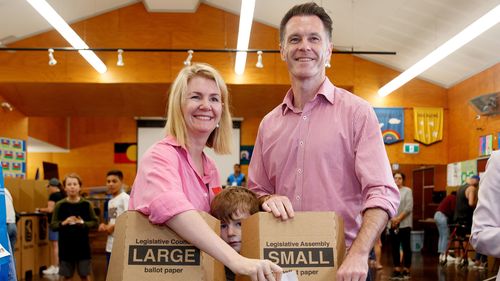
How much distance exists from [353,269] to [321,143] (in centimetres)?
51

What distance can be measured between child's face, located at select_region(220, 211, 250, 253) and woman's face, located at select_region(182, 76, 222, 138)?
1.03 ft

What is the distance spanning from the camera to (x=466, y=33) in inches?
329

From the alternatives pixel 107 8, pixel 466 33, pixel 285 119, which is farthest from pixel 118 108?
pixel 285 119

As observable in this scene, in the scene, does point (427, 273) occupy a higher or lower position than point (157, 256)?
lower

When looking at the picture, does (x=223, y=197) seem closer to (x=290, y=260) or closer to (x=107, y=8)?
(x=290, y=260)

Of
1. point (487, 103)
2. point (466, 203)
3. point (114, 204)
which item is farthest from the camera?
point (487, 103)

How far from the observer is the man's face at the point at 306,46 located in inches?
77.0

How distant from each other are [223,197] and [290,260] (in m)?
0.37

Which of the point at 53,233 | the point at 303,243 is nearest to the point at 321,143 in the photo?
the point at 303,243

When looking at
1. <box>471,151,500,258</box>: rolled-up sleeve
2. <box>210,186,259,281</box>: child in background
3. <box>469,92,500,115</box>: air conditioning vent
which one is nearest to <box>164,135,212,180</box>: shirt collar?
<box>210,186,259,281</box>: child in background

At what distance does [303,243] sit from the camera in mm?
1648

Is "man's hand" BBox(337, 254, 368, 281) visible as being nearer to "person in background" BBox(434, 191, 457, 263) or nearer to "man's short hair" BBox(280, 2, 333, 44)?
"man's short hair" BBox(280, 2, 333, 44)

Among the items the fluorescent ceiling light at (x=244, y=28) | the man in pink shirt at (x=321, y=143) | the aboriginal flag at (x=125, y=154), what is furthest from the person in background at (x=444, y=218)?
the aboriginal flag at (x=125, y=154)

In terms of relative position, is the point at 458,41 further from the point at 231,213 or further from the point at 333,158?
the point at 231,213
